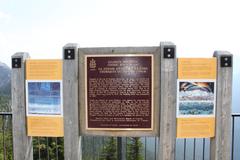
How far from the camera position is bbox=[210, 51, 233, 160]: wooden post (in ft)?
14.7

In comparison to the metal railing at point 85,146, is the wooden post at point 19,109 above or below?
above

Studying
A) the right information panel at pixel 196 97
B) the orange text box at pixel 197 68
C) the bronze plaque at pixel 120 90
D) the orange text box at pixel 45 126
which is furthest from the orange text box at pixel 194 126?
the orange text box at pixel 45 126

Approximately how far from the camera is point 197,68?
4.51m

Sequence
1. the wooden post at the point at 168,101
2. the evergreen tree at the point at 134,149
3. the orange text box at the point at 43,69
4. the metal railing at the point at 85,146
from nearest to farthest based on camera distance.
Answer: the wooden post at the point at 168,101, the orange text box at the point at 43,69, the metal railing at the point at 85,146, the evergreen tree at the point at 134,149

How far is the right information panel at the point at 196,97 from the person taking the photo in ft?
14.8

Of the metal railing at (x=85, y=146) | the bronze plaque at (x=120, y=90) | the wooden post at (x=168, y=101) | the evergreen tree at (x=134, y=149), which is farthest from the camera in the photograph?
the evergreen tree at (x=134, y=149)

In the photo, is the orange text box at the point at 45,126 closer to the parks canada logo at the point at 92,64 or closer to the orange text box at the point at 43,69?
the orange text box at the point at 43,69

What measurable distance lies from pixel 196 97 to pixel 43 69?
8.20 ft

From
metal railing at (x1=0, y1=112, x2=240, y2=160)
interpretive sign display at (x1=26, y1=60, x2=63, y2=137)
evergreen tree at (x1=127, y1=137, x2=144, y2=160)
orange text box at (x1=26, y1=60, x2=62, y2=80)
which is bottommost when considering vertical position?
Answer: evergreen tree at (x1=127, y1=137, x2=144, y2=160)

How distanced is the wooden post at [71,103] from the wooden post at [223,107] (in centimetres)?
223

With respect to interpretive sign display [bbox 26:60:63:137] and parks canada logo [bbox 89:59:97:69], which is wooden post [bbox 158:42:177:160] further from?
interpretive sign display [bbox 26:60:63:137]

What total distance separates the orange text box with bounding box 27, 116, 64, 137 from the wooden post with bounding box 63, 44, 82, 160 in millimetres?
124

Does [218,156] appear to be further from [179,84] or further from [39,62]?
[39,62]

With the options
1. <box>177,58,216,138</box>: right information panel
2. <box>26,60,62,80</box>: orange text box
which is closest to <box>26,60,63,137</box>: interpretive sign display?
<box>26,60,62,80</box>: orange text box
